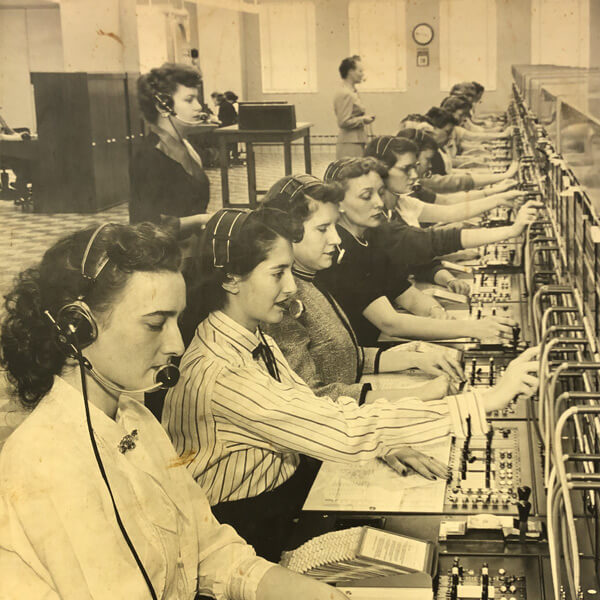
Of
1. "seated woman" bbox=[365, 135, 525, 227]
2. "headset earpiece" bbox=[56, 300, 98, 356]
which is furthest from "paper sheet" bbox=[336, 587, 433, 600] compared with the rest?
"seated woman" bbox=[365, 135, 525, 227]

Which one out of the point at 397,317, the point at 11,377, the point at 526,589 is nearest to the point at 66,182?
the point at 11,377

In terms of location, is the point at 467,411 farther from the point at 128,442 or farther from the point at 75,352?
the point at 75,352

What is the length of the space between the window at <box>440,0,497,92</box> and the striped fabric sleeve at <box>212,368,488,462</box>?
0.95 meters

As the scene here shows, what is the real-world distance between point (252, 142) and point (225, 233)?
0.29 meters

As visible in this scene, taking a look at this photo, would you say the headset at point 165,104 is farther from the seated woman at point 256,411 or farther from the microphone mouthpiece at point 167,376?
the microphone mouthpiece at point 167,376

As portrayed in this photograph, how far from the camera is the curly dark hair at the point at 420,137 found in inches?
109

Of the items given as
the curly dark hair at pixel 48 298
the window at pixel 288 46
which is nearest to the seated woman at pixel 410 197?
the window at pixel 288 46

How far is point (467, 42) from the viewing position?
2662 mm

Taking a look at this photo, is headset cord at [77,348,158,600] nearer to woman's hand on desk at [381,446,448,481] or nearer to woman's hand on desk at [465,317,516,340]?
woman's hand on desk at [381,446,448,481]

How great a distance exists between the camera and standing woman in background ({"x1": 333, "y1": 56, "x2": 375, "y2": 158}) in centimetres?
271

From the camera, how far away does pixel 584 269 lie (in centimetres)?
243

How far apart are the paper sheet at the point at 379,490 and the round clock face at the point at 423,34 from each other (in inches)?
45.8

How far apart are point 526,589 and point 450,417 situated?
51 cm

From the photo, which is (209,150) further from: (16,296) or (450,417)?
(450,417)
